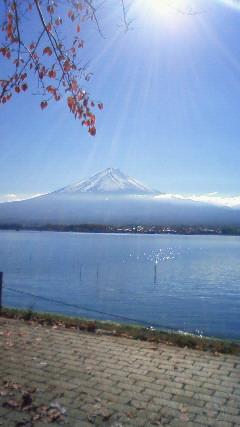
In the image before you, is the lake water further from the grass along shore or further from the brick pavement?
the brick pavement

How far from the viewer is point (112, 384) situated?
5879 mm

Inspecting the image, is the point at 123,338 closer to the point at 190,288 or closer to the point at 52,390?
the point at 52,390

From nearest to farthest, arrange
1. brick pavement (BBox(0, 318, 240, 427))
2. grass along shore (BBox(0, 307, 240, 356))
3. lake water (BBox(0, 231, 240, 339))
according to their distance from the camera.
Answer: brick pavement (BBox(0, 318, 240, 427))
grass along shore (BBox(0, 307, 240, 356))
lake water (BBox(0, 231, 240, 339))

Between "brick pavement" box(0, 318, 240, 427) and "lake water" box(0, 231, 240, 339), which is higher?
"brick pavement" box(0, 318, 240, 427)

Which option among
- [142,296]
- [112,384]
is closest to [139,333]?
[112,384]

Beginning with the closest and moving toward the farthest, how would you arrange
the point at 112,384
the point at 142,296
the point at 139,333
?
the point at 112,384 < the point at 139,333 < the point at 142,296

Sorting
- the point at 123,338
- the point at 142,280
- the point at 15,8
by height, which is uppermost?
the point at 15,8

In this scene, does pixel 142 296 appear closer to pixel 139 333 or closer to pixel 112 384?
pixel 139 333

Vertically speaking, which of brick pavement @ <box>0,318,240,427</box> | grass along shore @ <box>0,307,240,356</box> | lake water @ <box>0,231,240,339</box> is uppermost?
brick pavement @ <box>0,318,240,427</box>

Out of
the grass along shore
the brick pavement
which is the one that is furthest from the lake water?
the brick pavement

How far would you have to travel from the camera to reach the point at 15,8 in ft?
15.8

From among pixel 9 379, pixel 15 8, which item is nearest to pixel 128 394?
pixel 9 379

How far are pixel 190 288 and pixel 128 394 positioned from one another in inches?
1736

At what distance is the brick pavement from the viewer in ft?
16.0
